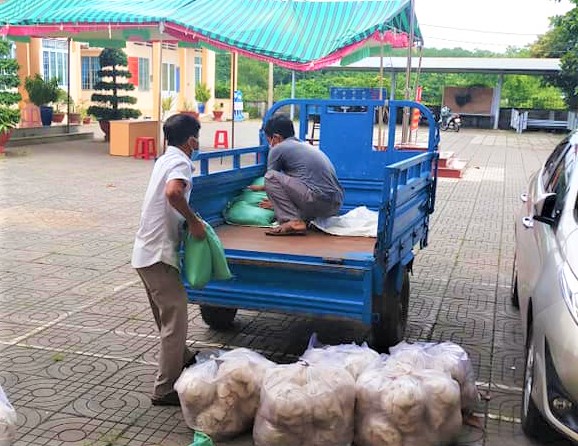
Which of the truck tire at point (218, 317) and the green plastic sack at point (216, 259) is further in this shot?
the truck tire at point (218, 317)

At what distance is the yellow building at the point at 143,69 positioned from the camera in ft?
87.3

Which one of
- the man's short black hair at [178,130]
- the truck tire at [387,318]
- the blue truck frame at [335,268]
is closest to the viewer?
the man's short black hair at [178,130]

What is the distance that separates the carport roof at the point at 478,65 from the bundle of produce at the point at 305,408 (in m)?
32.5

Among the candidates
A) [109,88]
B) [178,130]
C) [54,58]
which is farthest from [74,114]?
[178,130]

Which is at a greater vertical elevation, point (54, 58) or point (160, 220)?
point (54, 58)

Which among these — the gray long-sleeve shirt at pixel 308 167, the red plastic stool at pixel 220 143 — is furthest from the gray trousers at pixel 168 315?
the red plastic stool at pixel 220 143

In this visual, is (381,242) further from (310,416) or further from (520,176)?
(520,176)

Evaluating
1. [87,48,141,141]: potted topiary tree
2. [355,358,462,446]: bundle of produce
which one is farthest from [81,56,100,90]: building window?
[355,358,462,446]: bundle of produce

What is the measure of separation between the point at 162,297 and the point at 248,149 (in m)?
2.23

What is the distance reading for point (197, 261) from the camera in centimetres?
359

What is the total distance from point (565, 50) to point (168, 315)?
117 ft

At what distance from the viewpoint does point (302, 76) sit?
5078cm

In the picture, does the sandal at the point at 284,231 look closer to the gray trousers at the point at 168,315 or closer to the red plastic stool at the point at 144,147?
the gray trousers at the point at 168,315

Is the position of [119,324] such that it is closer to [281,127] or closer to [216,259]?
[216,259]
